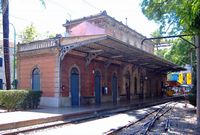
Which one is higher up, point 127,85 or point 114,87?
point 127,85

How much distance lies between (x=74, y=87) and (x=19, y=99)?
541 centimetres

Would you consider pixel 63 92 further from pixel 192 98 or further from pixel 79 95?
pixel 192 98

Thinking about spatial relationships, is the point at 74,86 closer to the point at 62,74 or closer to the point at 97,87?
the point at 62,74

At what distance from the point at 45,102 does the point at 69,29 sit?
15.8m

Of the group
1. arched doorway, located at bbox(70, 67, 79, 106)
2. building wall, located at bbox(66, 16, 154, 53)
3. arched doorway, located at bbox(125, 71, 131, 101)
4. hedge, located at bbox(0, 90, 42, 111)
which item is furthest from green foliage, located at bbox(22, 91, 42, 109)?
arched doorway, located at bbox(125, 71, 131, 101)

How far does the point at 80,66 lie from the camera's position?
24.5m

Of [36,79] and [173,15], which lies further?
[36,79]

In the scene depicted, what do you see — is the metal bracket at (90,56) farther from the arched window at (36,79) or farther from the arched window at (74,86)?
the arched window at (36,79)

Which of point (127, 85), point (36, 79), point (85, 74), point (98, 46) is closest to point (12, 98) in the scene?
point (36, 79)

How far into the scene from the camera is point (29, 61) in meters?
24.4

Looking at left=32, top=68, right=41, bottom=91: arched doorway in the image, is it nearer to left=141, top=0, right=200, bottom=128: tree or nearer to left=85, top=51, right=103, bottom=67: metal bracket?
left=85, top=51, right=103, bottom=67: metal bracket

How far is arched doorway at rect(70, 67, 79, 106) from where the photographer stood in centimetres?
2343

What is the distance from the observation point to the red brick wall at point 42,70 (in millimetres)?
22205

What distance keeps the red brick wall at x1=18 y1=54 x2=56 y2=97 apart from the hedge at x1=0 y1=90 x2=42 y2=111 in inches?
83.5
